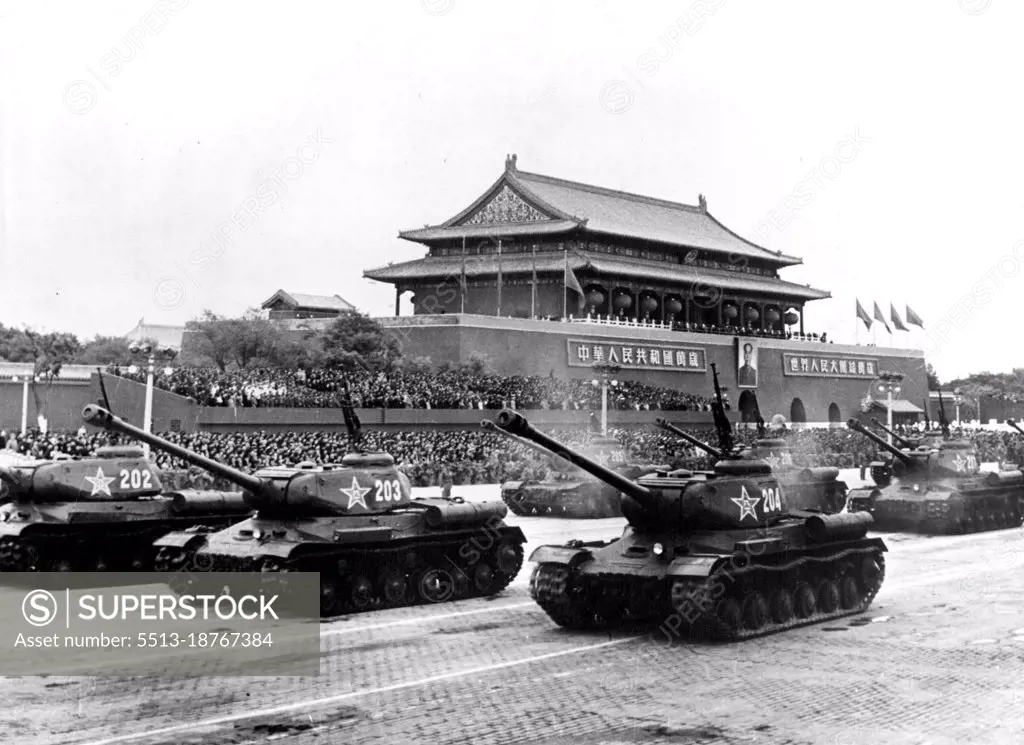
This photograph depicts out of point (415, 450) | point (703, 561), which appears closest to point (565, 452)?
point (703, 561)

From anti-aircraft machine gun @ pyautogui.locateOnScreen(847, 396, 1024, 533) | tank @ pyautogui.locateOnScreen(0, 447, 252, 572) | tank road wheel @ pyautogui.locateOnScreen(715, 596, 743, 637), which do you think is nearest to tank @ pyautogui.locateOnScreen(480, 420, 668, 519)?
anti-aircraft machine gun @ pyautogui.locateOnScreen(847, 396, 1024, 533)

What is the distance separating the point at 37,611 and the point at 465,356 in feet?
112

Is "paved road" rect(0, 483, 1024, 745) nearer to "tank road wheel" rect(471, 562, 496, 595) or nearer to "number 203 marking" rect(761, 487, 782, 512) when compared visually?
"number 203 marking" rect(761, 487, 782, 512)

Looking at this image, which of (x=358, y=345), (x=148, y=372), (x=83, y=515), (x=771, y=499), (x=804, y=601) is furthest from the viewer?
(x=358, y=345)

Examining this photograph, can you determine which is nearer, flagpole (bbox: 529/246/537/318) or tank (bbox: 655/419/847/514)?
tank (bbox: 655/419/847/514)

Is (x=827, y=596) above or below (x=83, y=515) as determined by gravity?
below

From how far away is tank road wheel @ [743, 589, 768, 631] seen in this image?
41.5 ft

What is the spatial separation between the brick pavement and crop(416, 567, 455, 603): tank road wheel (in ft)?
3.56

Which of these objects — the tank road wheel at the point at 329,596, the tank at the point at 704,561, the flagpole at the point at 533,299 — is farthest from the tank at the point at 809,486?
the flagpole at the point at 533,299

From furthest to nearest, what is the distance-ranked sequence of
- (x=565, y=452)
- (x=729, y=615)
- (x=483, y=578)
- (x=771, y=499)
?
1. (x=483, y=578)
2. (x=771, y=499)
3. (x=565, y=452)
4. (x=729, y=615)

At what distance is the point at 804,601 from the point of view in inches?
534

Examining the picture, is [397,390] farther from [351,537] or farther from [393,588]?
[351,537]

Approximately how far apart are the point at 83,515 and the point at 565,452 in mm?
7366

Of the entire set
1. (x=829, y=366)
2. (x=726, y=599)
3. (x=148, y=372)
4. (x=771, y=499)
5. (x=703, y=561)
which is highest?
(x=829, y=366)
